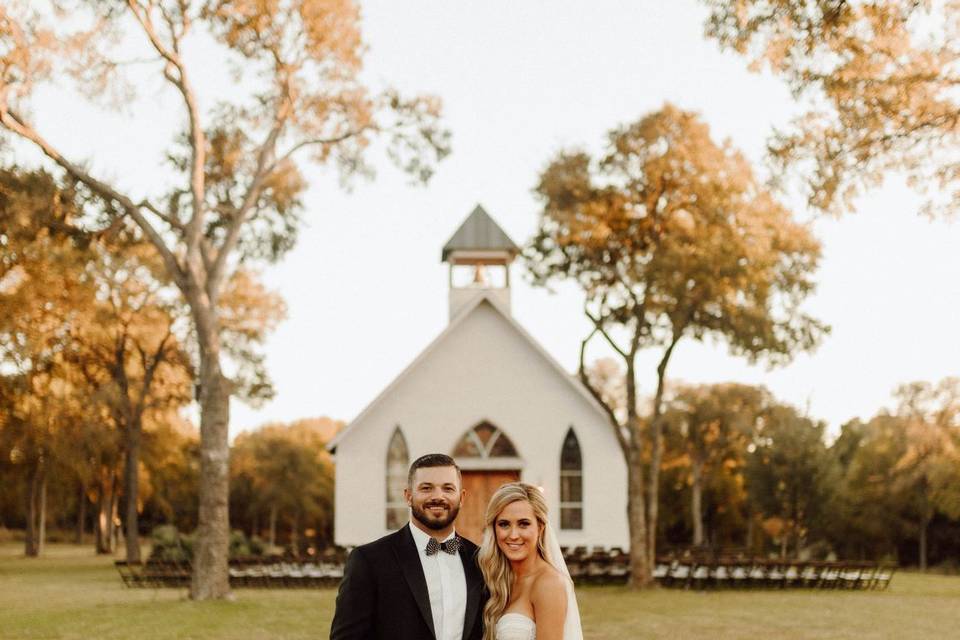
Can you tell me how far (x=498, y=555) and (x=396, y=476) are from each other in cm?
2530

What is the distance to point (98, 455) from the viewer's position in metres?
41.5

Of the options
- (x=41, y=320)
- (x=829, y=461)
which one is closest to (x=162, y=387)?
(x=41, y=320)

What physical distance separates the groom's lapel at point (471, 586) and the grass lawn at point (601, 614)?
11619mm

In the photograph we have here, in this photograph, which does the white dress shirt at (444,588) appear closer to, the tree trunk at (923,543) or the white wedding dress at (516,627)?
the white wedding dress at (516,627)

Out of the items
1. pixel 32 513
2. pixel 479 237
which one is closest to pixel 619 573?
pixel 479 237

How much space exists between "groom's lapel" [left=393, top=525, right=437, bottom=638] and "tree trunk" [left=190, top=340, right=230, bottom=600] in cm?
1668

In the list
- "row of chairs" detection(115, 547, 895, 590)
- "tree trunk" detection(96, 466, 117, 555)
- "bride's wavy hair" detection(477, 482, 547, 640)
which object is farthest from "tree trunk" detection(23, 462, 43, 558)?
"bride's wavy hair" detection(477, 482, 547, 640)

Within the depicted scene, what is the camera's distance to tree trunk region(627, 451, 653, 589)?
26453mm

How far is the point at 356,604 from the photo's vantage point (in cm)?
485

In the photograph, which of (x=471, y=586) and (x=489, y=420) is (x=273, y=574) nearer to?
(x=489, y=420)

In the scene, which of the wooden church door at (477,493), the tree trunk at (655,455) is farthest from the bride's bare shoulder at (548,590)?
the wooden church door at (477,493)

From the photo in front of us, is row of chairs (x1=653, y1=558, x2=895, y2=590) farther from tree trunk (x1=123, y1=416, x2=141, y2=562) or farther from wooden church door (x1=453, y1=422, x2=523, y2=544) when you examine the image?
tree trunk (x1=123, y1=416, x2=141, y2=562)

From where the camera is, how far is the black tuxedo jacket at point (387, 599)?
15.7ft

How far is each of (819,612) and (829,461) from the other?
26263mm
